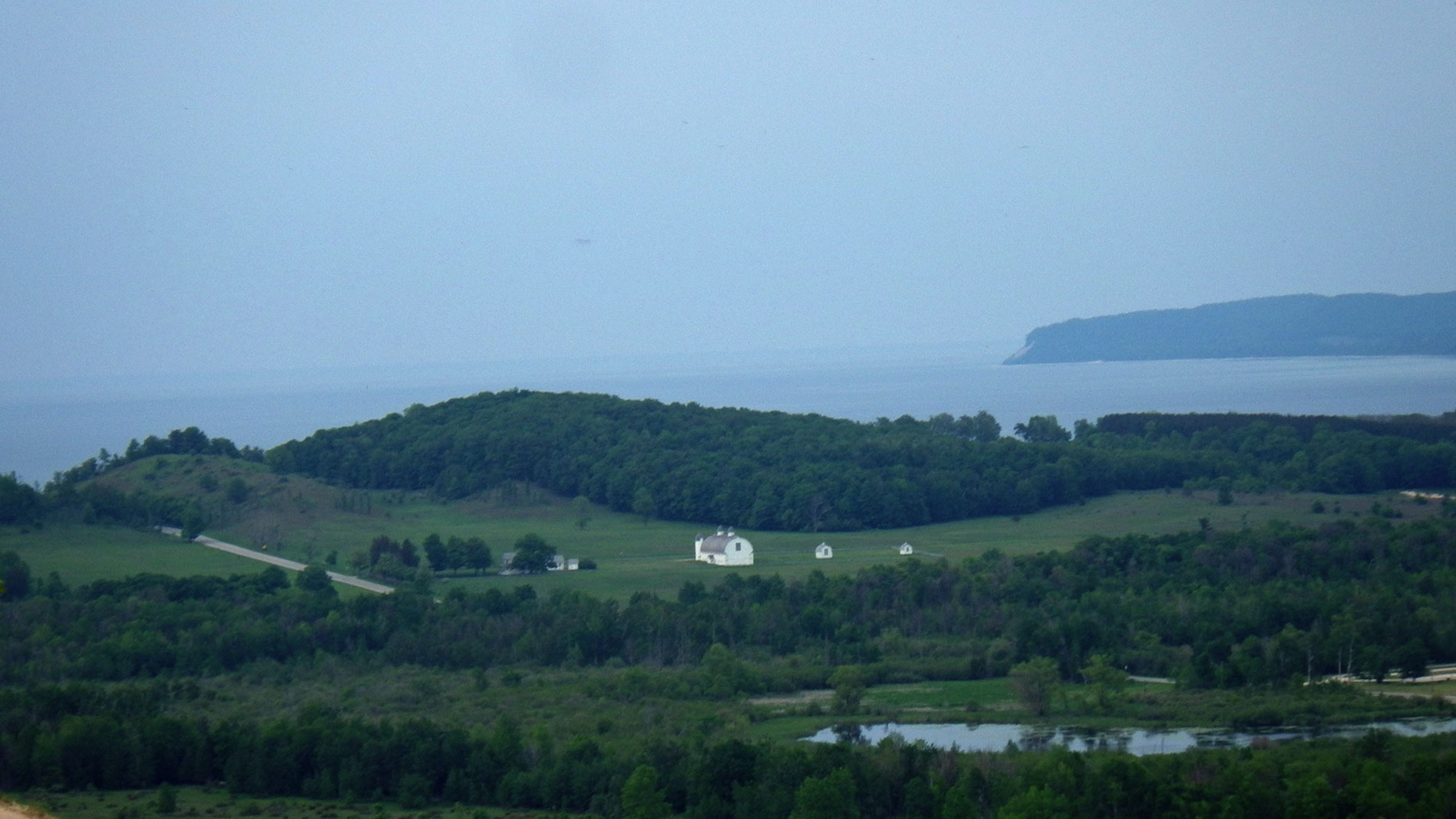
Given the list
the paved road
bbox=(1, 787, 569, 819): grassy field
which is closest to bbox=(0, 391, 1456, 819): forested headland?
bbox=(1, 787, 569, 819): grassy field

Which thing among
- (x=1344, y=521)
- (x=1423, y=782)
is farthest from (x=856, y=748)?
(x=1344, y=521)

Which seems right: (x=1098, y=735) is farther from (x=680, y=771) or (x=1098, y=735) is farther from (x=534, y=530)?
(x=534, y=530)

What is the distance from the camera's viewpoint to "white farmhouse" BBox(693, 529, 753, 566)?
45.0 metres

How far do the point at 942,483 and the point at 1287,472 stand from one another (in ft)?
46.8

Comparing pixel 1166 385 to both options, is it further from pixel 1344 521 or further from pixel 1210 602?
pixel 1210 602

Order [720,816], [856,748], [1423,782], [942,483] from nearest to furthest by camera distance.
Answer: [1423,782], [720,816], [856,748], [942,483]

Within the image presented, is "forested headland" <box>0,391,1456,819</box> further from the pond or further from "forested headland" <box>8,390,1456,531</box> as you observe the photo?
the pond

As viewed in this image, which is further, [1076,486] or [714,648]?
[1076,486]

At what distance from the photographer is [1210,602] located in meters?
33.8

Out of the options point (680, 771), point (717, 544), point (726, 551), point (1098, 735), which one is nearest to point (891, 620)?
point (1098, 735)

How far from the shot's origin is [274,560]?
151ft

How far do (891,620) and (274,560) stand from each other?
21032 mm

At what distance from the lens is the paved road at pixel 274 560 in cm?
4144

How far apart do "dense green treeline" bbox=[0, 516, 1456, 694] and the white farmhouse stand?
5.45 m
